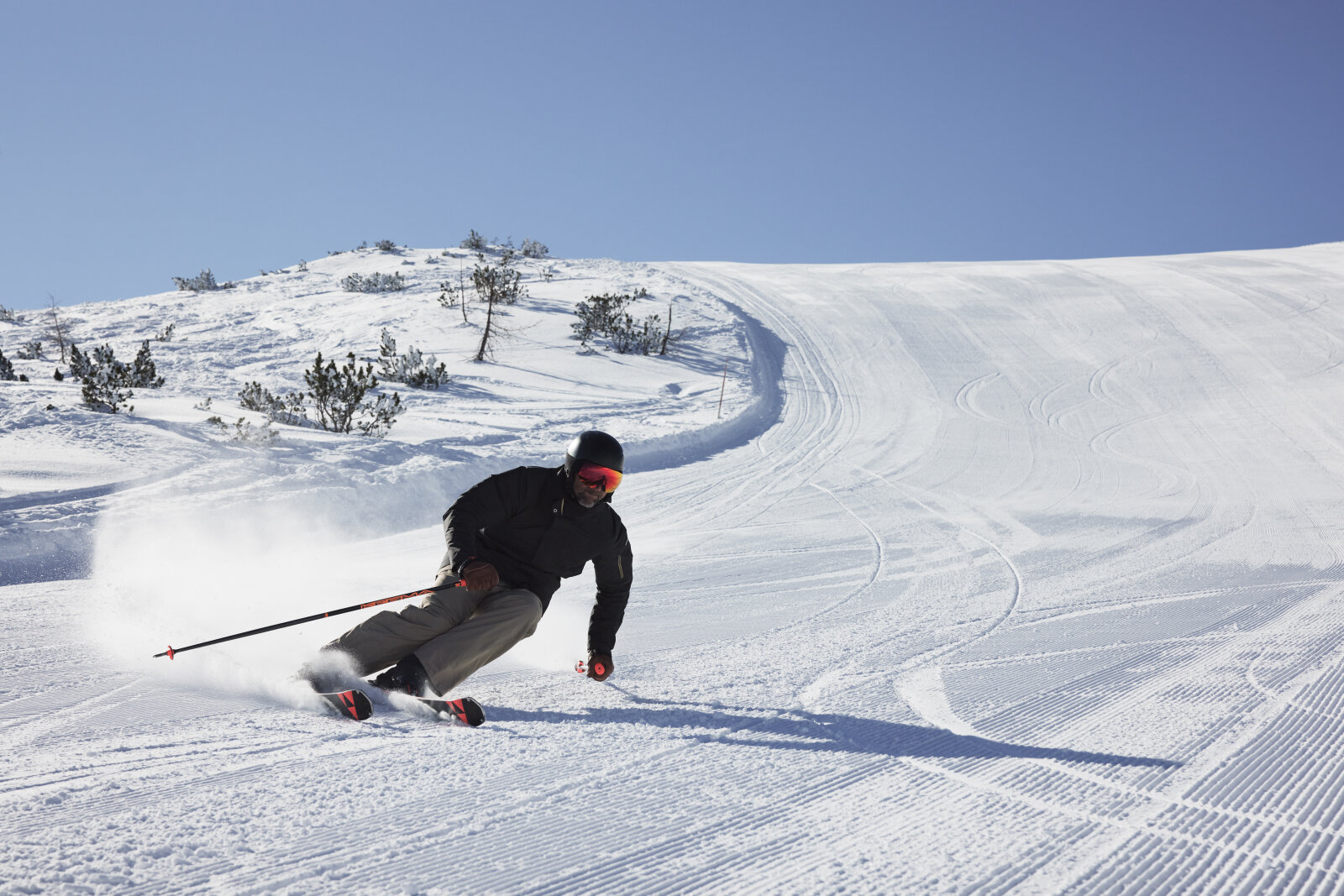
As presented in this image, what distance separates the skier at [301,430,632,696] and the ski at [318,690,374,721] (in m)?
0.21

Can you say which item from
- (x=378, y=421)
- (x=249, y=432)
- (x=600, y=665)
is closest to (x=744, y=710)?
(x=600, y=665)

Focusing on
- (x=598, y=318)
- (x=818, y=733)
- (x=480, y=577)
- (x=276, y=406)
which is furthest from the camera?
(x=598, y=318)

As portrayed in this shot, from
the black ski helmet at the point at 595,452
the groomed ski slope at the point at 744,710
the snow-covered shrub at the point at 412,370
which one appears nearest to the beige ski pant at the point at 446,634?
the groomed ski slope at the point at 744,710

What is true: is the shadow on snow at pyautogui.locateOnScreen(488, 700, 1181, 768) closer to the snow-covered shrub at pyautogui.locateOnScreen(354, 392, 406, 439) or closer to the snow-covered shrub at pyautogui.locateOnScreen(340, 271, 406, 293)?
the snow-covered shrub at pyautogui.locateOnScreen(354, 392, 406, 439)

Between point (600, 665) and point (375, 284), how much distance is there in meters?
29.5

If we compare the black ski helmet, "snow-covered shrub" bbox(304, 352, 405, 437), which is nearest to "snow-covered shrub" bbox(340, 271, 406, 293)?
"snow-covered shrub" bbox(304, 352, 405, 437)

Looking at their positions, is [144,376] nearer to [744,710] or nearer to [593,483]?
[593,483]

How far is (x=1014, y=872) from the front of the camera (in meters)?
2.36

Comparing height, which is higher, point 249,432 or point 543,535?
point 543,535

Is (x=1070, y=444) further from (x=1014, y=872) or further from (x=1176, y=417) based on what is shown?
(x=1014, y=872)

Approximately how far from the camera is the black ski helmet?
13.0ft

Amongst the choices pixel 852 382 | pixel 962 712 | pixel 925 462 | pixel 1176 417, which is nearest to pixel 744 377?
pixel 852 382

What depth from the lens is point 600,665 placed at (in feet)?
13.2

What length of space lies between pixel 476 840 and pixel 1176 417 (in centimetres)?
1883
